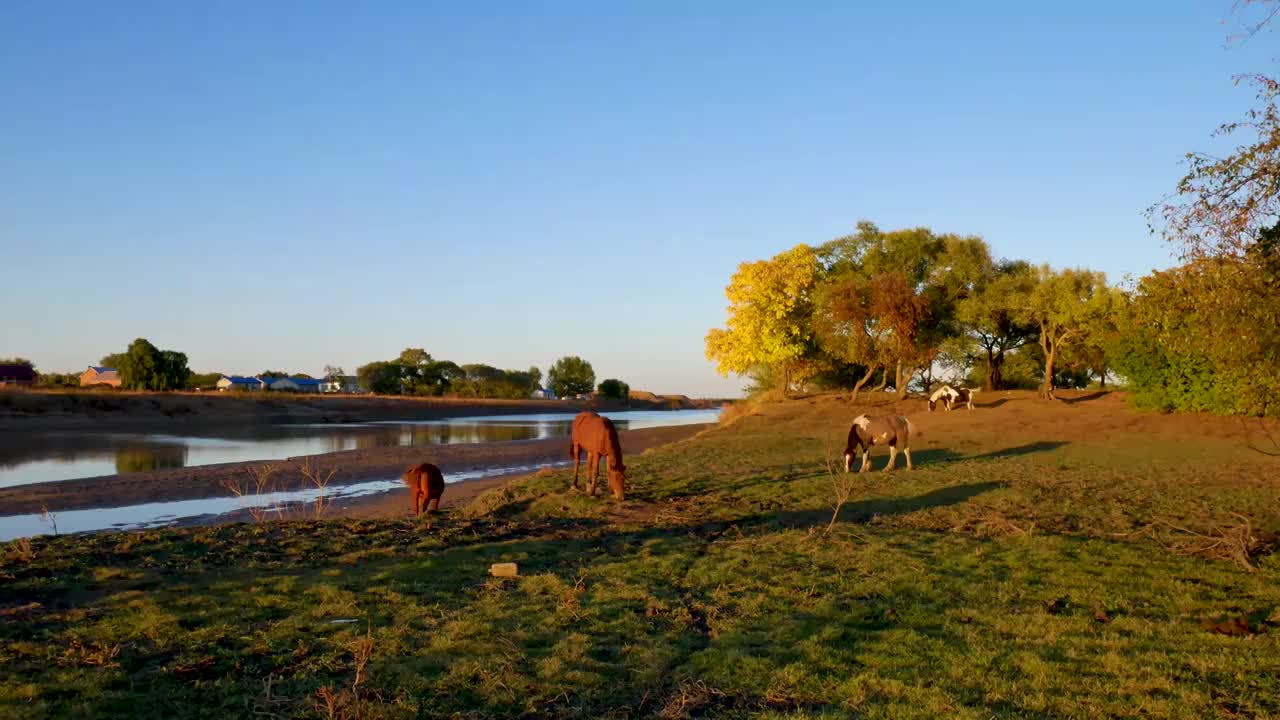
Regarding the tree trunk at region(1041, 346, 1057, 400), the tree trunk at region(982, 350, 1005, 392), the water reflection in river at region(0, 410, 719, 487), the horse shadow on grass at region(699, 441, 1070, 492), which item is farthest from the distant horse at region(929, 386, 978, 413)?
the water reflection in river at region(0, 410, 719, 487)

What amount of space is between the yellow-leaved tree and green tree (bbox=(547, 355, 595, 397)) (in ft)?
268

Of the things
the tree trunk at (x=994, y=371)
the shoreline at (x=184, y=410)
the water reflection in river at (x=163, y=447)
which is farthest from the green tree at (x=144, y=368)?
the tree trunk at (x=994, y=371)

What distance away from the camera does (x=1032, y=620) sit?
24.0 feet

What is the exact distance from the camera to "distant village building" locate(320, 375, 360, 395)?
143875mm

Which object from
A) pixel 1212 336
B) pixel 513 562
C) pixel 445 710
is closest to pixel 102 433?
pixel 513 562

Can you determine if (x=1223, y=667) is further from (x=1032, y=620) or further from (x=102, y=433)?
(x=102, y=433)

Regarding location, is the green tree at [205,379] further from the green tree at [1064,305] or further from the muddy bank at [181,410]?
the green tree at [1064,305]

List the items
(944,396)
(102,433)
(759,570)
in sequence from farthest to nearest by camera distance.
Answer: (102,433)
(944,396)
(759,570)

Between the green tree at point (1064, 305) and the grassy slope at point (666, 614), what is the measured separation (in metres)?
26.3

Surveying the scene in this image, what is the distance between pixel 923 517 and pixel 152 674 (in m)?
11.2

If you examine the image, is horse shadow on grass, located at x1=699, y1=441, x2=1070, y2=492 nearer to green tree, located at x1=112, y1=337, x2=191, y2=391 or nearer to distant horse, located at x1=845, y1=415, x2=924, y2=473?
distant horse, located at x1=845, y1=415, x2=924, y2=473

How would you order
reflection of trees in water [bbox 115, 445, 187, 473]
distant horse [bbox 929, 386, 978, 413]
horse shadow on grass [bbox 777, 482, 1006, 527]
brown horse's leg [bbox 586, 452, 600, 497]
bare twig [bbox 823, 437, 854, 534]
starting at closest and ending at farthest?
bare twig [bbox 823, 437, 854, 534], horse shadow on grass [bbox 777, 482, 1006, 527], brown horse's leg [bbox 586, 452, 600, 497], reflection of trees in water [bbox 115, 445, 187, 473], distant horse [bbox 929, 386, 978, 413]

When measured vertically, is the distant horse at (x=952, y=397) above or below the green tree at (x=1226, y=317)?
below

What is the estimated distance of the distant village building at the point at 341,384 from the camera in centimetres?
14388
